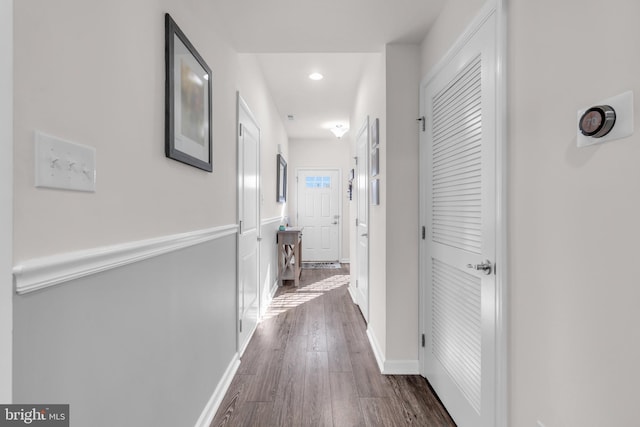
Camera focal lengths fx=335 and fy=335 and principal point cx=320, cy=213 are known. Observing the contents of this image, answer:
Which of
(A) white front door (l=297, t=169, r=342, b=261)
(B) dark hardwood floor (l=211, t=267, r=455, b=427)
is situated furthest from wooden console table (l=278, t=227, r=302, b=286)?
(A) white front door (l=297, t=169, r=342, b=261)

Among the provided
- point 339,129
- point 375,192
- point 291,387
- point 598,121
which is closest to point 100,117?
point 598,121

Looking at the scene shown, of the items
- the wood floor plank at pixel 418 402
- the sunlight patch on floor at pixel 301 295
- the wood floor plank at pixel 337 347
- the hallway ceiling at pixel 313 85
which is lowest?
the wood floor plank at pixel 418 402

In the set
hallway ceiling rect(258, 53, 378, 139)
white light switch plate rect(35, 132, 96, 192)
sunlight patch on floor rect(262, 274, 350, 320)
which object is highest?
hallway ceiling rect(258, 53, 378, 139)

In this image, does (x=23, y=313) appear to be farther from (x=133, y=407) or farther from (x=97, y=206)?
(x=133, y=407)

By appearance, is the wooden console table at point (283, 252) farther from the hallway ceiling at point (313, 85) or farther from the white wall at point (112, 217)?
the white wall at point (112, 217)

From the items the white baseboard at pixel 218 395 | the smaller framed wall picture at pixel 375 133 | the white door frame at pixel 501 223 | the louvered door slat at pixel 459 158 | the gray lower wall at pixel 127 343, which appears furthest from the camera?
the smaller framed wall picture at pixel 375 133

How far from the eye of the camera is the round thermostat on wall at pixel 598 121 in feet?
2.74

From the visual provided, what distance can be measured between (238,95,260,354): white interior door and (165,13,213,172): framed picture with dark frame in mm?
802

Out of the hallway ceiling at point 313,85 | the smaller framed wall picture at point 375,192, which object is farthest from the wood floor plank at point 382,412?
the hallway ceiling at point 313,85

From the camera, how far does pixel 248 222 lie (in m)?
3.01

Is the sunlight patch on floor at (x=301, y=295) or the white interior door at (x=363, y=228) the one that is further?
the sunlight patch on floor at (x=301, y=295)

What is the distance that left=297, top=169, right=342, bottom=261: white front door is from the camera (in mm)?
7117

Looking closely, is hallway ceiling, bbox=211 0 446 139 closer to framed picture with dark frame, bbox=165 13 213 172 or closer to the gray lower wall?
framed picture with dark frame, bbox=165 13 213 172

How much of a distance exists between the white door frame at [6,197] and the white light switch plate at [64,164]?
0.07 meters
